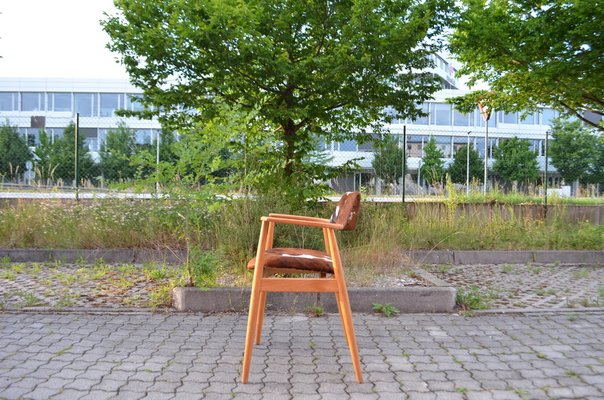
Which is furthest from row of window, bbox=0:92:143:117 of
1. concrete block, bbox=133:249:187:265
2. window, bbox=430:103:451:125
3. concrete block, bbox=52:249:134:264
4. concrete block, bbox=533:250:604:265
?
concrete block, bbox=533:250:604:265

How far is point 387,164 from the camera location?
1098cm

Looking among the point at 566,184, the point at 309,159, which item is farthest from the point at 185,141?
the point at 566,184

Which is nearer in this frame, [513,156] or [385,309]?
[385,309]

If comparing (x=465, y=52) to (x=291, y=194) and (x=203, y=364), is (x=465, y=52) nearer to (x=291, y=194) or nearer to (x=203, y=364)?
(x=291, y=194)

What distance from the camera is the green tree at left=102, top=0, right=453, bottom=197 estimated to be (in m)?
7.40

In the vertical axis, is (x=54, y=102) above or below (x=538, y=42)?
above

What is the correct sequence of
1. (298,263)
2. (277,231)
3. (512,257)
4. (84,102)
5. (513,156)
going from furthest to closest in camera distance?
(84,102)
(513,156)
(512,257)
(277,231)
(298,263)

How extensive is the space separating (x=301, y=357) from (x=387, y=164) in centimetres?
800

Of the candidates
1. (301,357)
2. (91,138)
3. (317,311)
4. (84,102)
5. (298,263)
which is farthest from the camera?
(84,102)

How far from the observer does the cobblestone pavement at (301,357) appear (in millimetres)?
2840

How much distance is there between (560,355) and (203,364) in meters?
2.47

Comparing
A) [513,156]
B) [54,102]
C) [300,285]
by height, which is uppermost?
[54,102]

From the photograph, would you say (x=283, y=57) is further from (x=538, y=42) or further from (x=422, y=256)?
(x=538, y=42)

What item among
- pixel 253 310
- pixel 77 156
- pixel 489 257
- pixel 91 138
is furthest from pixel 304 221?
pixel 91 138
